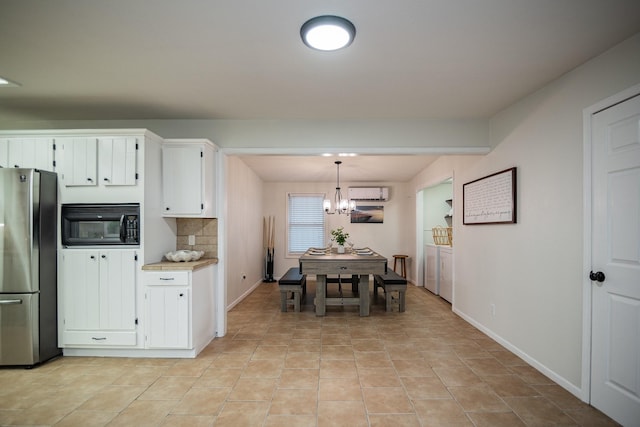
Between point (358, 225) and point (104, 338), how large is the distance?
218 inches

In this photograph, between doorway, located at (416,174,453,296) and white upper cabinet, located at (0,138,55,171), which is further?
doorway, located at (416,174,453,296)

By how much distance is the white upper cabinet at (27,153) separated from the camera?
2.96 m

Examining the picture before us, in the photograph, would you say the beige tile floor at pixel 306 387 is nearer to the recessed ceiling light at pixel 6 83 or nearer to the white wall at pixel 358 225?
the recessed ceiling light at pixel 6 83

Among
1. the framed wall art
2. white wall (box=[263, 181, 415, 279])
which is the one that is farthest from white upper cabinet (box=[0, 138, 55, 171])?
white wall (box=[263, 181, 415, 279])

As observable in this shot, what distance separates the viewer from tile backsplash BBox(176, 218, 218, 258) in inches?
143

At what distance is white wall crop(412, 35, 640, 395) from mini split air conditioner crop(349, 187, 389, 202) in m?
3.71

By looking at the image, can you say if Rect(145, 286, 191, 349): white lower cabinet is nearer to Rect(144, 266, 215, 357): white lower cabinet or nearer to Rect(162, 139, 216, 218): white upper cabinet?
Rect(144, 266, 215, 357): white lower cabinet

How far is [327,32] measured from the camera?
6.15ft

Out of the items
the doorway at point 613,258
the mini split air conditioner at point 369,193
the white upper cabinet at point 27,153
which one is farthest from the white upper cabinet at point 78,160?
the mini split air conditioner at point 369,193

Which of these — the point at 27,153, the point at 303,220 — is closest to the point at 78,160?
the point at 27,153

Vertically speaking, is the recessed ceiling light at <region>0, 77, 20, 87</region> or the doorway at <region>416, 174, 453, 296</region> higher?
the recessed ceiling light at <region>0, 77, 20, 87</region>

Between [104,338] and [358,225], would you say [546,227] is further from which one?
[358,225]

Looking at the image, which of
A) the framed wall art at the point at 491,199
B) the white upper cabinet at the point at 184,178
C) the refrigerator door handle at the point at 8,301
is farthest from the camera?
the white upper cabinet at the point at 184,178

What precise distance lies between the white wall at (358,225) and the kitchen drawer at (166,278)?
14.9ft
